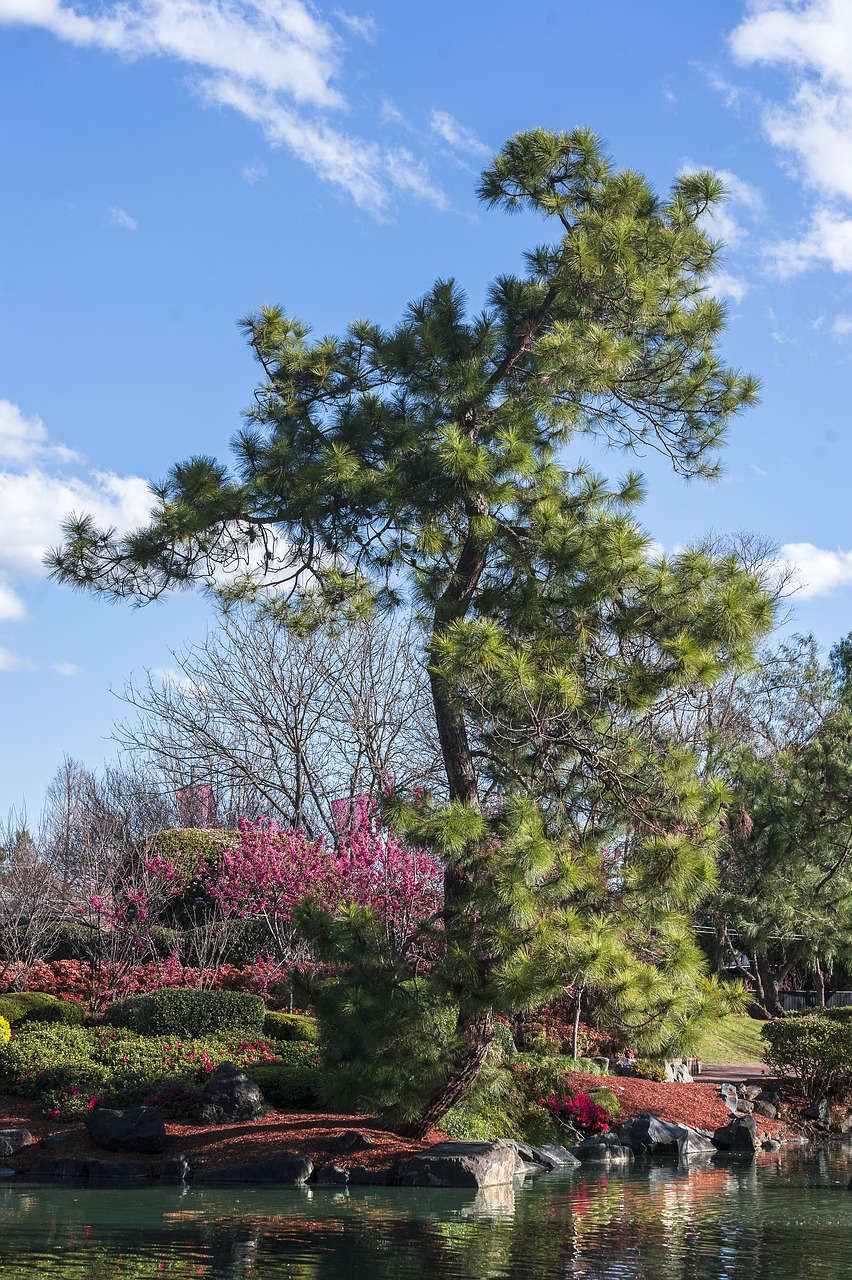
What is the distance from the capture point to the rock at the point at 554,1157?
33.6ft

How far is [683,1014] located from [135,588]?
5.66m

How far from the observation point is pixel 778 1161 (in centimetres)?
1077

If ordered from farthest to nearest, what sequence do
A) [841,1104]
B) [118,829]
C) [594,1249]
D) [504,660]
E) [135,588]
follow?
[118,829], [841,1104], [135,588], [504,660], [594,1249]

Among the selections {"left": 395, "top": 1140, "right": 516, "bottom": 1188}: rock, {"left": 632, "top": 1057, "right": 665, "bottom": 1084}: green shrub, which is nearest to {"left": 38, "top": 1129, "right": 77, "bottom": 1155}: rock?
{"left": 395, "top": 1140, "right": 516, "bottom": 1188}: rock

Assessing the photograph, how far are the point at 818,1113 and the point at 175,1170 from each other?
7.43 metres

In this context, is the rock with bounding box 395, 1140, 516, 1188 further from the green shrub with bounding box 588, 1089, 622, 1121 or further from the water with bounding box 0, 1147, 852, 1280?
the green shrub with bounding box 588, 1089, 622, 1121

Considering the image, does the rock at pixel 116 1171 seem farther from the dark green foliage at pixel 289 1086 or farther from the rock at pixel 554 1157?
the rock at pixel 554 1157

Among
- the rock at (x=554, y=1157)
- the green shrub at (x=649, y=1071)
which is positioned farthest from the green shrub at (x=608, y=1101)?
the green shrub at (x=649, y=1071)

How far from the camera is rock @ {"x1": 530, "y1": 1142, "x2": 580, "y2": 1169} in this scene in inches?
404

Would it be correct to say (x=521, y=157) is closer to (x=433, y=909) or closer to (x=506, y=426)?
(x=506, y=426)

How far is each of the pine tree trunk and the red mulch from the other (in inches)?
6.0

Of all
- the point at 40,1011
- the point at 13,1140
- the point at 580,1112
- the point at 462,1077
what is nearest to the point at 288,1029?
the point at 40,1011

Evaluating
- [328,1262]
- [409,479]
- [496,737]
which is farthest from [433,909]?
[328,1262]

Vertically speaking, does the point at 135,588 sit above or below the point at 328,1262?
above
